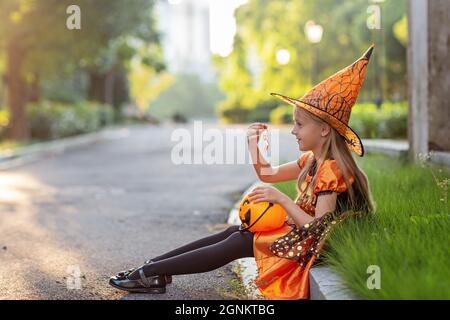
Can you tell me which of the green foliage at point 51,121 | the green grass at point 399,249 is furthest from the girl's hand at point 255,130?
the green foliage at point 51,121

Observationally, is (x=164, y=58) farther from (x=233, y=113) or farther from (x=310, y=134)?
(x=310, y=134)

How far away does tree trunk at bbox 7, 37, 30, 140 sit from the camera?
24.2m

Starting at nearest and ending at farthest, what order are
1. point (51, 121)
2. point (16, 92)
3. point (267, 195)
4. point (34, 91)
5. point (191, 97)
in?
point (267, 195), point (16, 92), point (51, 121), point (34, 91), point (191, 97)

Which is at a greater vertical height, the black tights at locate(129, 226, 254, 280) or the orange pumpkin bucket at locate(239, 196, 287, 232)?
the orange pumpkin bucket at locate(239, 196, 287, 232)

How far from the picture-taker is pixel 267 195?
14.3ft

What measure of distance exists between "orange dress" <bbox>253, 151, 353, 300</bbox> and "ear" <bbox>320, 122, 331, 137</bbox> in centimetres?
19

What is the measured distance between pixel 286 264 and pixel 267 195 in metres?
0.45

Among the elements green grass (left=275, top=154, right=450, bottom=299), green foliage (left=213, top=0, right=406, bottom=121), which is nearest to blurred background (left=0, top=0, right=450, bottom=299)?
green grass (left=275, top=154, right=450, bottom=299)

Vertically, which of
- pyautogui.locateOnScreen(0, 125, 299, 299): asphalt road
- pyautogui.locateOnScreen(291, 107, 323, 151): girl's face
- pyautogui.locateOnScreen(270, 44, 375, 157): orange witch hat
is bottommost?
pyautogui.locateOnScreen(0, 125, 299, 299): asphalt road

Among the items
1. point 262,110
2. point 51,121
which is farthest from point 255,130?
point 262,110

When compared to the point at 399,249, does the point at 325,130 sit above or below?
above

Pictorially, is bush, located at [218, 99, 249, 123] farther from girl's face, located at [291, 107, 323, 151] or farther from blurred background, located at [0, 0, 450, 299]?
girl's face, located at [291, 107, 323, 151]

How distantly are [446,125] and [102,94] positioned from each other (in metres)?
44.9

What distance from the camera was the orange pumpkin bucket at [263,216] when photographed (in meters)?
4.44
